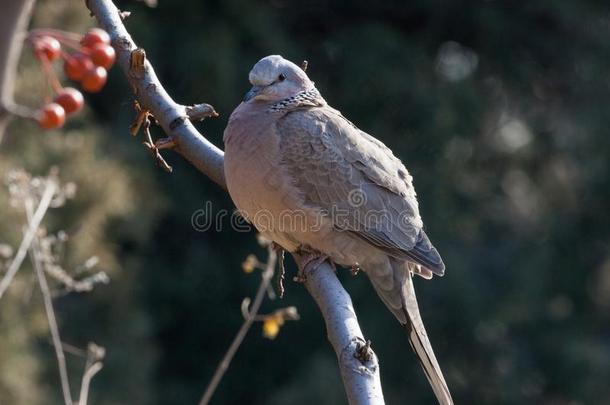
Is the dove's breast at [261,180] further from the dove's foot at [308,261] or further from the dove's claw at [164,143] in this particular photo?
the dove's claw at [164,143]

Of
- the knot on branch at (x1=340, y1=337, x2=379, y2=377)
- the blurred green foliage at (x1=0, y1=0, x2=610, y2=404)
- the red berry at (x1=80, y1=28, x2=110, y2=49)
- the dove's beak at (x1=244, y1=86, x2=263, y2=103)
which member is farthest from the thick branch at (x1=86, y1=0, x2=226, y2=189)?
the blurred green foliage at (x1=0, y1=0, x2=610, y2=404)

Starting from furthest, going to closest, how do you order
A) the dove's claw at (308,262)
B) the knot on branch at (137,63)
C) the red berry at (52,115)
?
the dove's claw at (308,262) → the knot on branch at (137,63) → the red berry at (52,115)

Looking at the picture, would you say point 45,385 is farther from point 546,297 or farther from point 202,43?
point 546,297

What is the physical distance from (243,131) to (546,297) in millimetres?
6388

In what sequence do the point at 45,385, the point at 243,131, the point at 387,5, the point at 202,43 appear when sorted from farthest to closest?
the point at 387,5 → the point at 202,43 → the point at 45,385 → the point at 243,131

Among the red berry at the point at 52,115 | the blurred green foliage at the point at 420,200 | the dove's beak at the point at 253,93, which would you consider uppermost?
the red berry at the point at 52,115

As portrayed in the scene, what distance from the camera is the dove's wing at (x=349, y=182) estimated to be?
10.4ft

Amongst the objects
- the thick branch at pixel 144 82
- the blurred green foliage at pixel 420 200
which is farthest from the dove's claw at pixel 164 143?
the blurred green foliage at pixel 420 200

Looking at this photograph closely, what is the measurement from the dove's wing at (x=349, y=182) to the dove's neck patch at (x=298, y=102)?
2cm

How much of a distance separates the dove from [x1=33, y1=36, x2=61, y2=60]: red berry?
1.22m

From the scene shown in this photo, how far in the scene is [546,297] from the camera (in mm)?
9031

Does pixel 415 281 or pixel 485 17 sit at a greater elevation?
pixel 485 17

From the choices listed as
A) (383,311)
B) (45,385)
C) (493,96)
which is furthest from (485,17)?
(45,385)

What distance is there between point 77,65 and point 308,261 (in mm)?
1083
